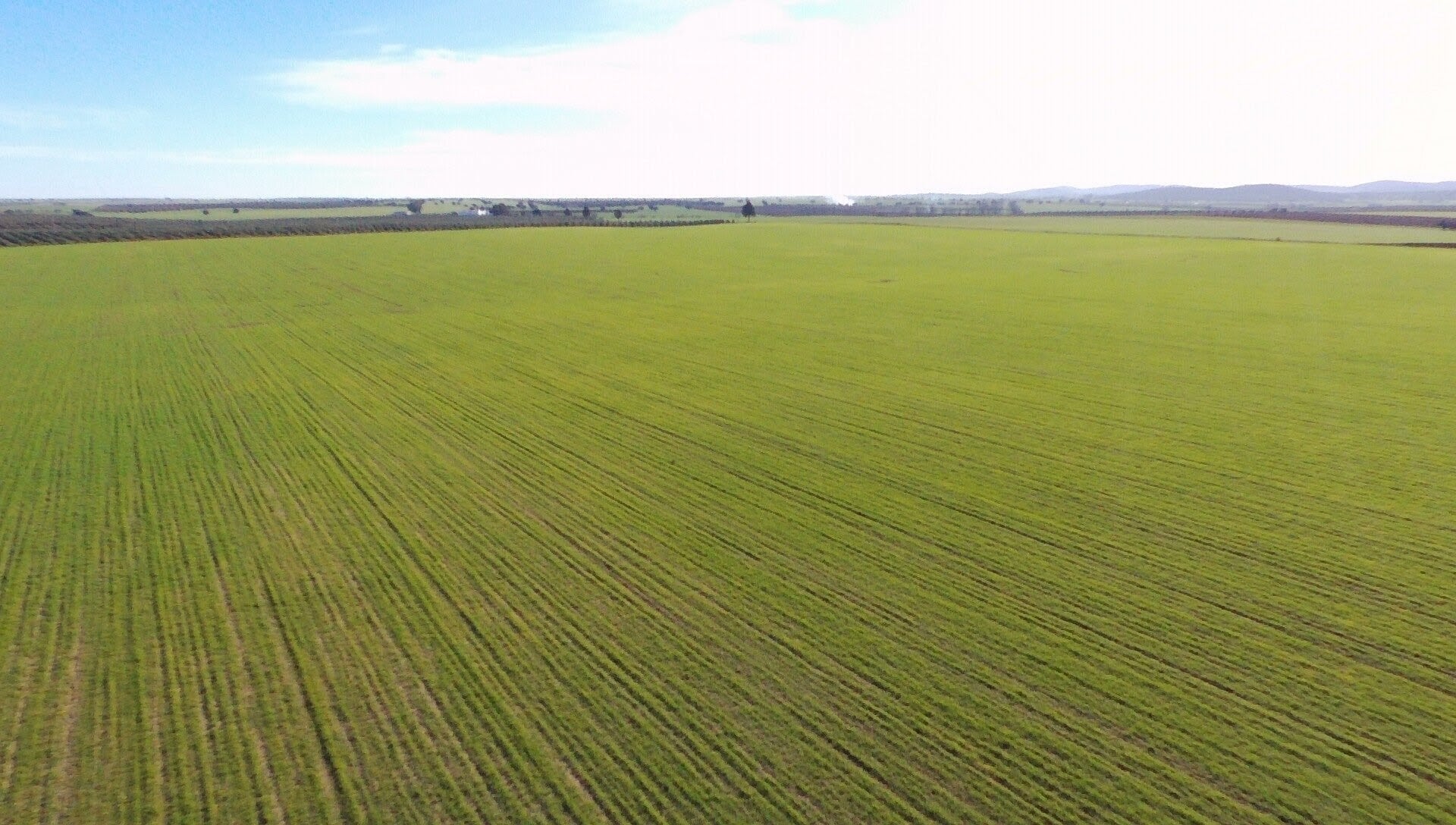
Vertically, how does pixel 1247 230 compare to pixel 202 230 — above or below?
below

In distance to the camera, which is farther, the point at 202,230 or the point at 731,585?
the point at 202,230

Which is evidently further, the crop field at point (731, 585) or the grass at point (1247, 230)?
the grass at point (1247, 230)

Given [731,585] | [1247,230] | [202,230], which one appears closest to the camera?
[731,585]

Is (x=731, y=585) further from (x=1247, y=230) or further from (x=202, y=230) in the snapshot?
(x=1247, y=230)

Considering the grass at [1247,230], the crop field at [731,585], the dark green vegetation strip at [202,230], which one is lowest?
the crop field at [731,585]

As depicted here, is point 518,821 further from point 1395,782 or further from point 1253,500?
point 1253,500

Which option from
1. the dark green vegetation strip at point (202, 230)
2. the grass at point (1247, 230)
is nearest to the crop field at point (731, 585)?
the grass at point (1247, 230)

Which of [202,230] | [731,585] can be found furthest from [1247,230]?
[202,230]

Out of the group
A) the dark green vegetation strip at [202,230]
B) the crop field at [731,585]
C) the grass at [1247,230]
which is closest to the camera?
the crop field at [731,585]

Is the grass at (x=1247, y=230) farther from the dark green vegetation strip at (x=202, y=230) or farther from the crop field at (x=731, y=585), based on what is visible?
the crop field at (x=731, y=585)
